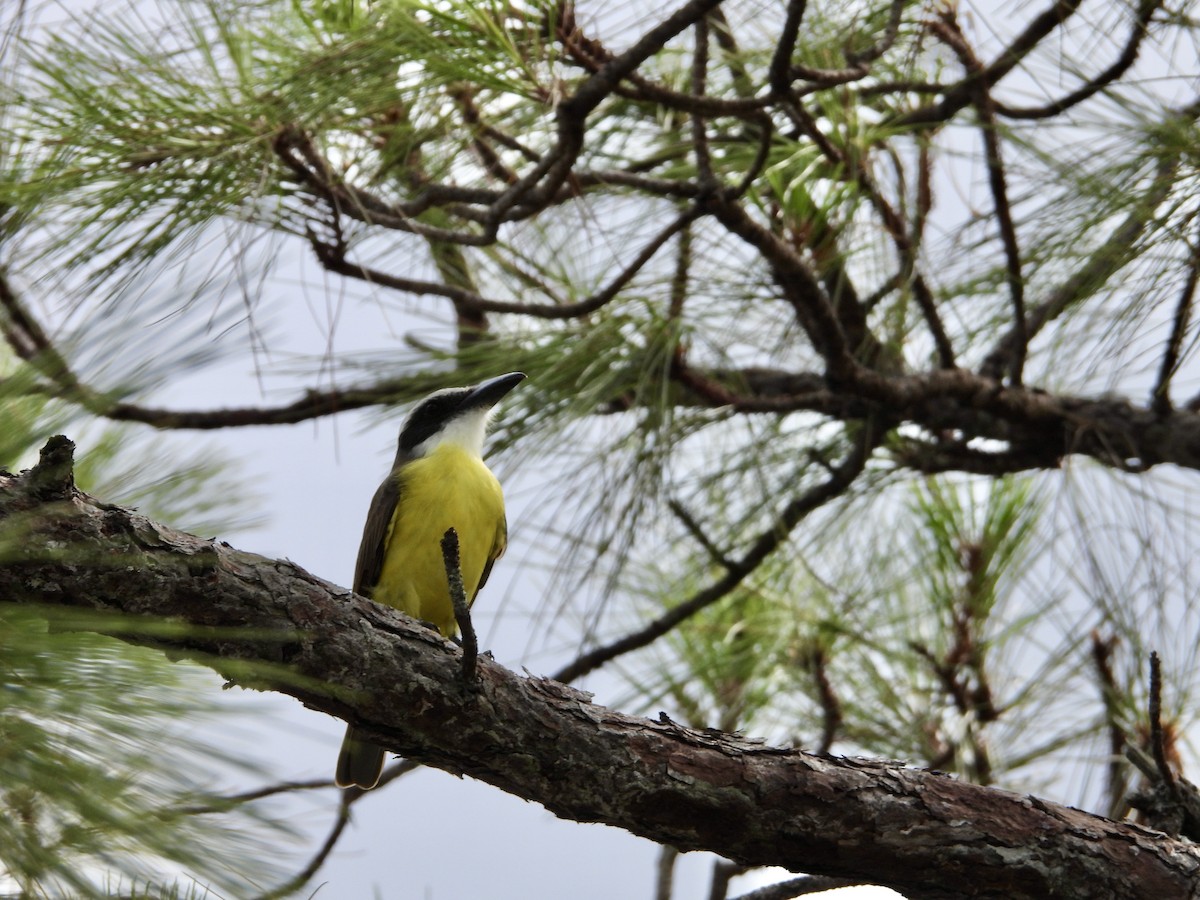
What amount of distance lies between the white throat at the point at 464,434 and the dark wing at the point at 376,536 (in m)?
0.19

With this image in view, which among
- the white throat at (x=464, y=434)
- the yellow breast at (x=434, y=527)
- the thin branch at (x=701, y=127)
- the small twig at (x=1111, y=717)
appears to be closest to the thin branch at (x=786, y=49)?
the thin branch at (x=701, y=127)

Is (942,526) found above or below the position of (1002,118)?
below

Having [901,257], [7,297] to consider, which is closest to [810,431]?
[901,257]

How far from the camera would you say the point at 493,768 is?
8.07 ft

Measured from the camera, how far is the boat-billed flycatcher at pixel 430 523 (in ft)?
13.6

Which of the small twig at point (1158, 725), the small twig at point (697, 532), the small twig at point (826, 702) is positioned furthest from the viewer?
the small twig at point (826, 702)

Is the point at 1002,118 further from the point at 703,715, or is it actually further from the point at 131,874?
the point at 131,874

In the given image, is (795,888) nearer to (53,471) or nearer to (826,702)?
(826,702)

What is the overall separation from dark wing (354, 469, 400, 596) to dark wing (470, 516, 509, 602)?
0.37 metres

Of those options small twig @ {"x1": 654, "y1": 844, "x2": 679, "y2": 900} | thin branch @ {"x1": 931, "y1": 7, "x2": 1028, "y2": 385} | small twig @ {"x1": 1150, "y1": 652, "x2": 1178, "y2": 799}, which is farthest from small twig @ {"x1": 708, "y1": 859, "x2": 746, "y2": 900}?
thin branch @ {"x1": 931, "y1": 7, "x2": 1028, "y2": 385}

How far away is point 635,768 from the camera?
2.50 m

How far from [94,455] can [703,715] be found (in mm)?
3152

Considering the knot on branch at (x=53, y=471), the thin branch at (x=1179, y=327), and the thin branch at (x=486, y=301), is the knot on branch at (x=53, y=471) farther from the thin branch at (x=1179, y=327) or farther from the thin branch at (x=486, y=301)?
the thin branch at (x=1179, y=327)

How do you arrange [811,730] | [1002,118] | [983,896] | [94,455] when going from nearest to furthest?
[94,455]
[983,896]
[1002,118]
[811,730]
